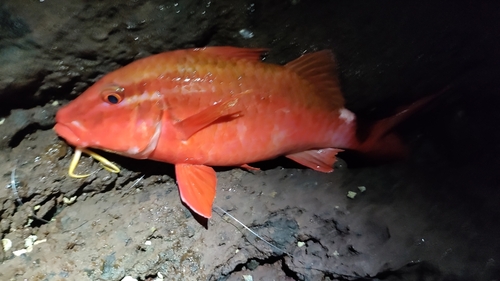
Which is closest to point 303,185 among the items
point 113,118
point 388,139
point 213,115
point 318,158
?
point 318,158

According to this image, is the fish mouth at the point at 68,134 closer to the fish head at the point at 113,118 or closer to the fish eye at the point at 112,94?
the fish head at the point at 113,118

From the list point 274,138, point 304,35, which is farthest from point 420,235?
point 304,35

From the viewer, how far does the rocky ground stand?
1764mm

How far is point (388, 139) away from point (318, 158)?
0.37 metres

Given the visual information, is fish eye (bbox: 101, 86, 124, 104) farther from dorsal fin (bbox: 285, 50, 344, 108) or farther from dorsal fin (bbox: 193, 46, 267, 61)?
dorsal fin (bbox: 285, 50, 344, 108)

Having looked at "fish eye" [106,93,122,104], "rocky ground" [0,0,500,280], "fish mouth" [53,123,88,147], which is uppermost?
"fish eye" [106,93,122,104]

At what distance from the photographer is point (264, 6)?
180 centimetres

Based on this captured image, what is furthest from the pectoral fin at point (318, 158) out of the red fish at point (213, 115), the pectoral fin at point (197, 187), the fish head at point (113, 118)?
the fish head at point (113, 118)

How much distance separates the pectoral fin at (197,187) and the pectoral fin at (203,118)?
18cm

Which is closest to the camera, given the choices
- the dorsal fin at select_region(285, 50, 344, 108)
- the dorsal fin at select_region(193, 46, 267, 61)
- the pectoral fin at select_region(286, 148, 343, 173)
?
the dorsal fin at select_region(193, 46, 267, 61)

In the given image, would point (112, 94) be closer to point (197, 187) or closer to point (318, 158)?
point (197, 187)

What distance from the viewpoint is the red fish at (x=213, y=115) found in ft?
5.25

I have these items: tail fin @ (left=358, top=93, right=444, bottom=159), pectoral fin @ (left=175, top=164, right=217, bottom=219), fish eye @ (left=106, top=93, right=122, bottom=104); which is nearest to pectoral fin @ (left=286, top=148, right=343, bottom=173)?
tail fin @ (left=358, top=93, right=444, bottom=159)

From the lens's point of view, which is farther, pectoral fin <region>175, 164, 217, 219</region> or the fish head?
pectoral fin <region>175, 164, 217, 219</region>
